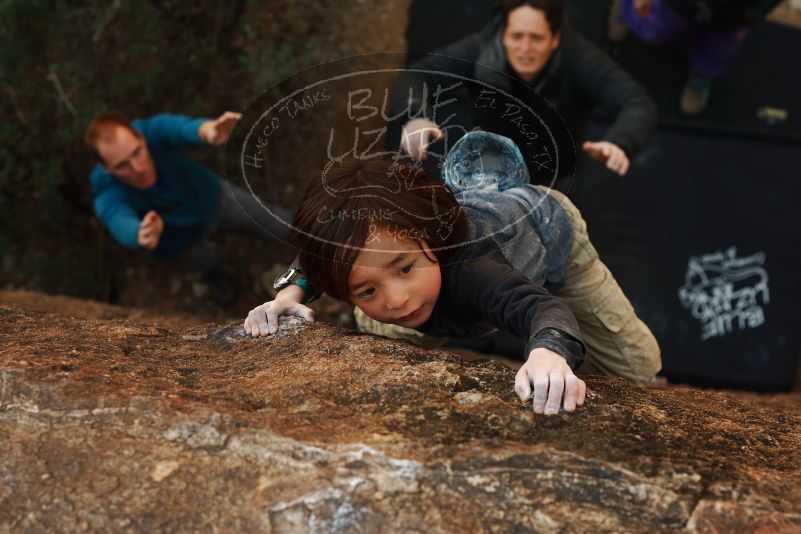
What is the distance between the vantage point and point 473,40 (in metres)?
2.56

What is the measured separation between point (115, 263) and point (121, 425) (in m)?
2.62

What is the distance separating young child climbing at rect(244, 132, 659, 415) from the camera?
3.90ft

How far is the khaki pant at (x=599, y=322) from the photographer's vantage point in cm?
165

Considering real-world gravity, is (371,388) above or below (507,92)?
below

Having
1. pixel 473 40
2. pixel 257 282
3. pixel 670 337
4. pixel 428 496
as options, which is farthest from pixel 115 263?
pixel 428 496

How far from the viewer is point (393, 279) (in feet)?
4.21

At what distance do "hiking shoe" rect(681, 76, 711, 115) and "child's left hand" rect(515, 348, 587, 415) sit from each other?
277 centimetres

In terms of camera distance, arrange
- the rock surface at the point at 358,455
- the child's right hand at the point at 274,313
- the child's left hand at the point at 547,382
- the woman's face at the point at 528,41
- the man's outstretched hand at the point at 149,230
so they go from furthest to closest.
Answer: the man's outstretched hand at the point at 149,230 → the woman's face at the point at 528,41 → the child's right hand at the point at 274,313 → the child's left hand at the point at 547,382 → the rock surface at the point at 358,455

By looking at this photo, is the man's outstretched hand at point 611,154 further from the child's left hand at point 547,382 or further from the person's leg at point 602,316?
the child's left hand at point 547,382

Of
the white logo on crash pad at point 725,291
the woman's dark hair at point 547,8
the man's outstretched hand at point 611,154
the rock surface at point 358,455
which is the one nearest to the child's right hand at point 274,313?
the rock surface at point 358,455

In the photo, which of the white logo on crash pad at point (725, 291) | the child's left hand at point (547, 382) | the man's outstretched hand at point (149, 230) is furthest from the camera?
the white logo on crash pad at point (725, 291)

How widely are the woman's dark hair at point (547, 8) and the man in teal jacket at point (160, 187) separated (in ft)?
3.00

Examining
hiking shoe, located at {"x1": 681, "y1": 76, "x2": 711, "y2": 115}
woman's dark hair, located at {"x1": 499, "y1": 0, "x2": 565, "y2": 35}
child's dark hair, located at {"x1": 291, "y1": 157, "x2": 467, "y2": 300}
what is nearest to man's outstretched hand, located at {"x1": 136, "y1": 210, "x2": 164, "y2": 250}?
woman's dark hair, located at {"x1": 499, "y1": 0, "x2": 565, "y2": 35}

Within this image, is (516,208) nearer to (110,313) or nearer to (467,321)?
(467,321)
